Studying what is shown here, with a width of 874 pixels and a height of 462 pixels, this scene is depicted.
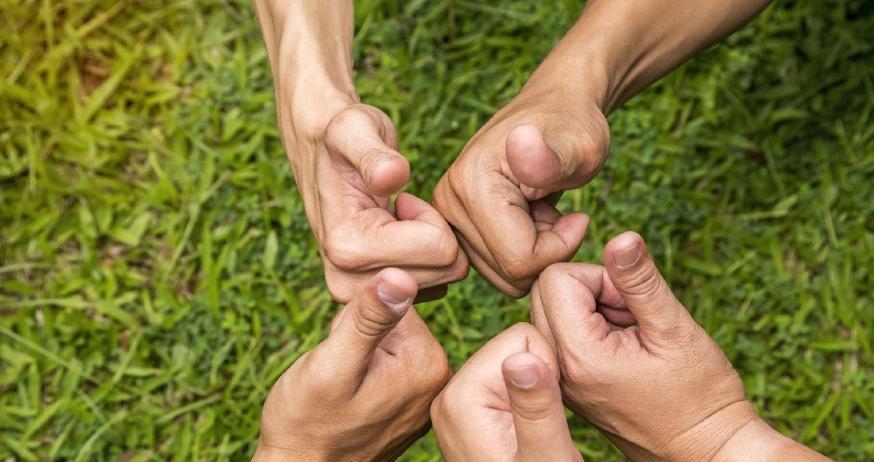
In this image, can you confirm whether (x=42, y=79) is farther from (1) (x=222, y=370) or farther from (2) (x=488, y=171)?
(2) (x=488, y=171)

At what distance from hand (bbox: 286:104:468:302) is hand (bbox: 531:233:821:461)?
248mm

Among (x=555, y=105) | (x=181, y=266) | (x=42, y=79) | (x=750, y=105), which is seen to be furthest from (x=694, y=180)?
(x=42, y=79)

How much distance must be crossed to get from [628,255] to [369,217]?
1.89 feet

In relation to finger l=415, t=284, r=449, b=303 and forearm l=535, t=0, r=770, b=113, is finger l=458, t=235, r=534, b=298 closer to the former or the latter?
finger l=415, t=284, r=449, b=303

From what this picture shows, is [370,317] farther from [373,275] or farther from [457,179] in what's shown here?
[457,179]

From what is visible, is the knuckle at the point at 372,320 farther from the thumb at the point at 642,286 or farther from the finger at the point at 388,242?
the thumb at the point at 642,286

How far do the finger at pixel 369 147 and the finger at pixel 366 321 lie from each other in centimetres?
19

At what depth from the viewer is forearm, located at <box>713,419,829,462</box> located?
156cm

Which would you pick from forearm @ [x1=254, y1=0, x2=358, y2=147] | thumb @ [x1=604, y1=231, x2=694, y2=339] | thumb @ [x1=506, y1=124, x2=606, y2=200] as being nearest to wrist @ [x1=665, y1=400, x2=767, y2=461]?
thumb @ [x1=604, y1=231, x2=694, y2=339]

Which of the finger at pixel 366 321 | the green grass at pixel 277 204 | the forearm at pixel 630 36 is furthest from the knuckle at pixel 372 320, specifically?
the green grass at pixel 277 204

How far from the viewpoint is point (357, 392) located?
1802 mm

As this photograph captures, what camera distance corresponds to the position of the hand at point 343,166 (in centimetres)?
180

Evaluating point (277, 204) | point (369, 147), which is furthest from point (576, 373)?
point (277, 204)

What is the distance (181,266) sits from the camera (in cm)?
294
